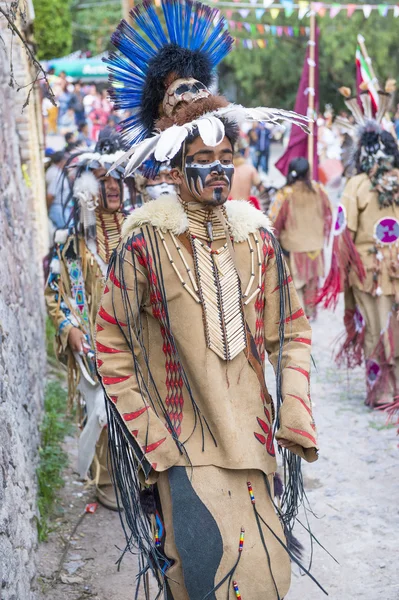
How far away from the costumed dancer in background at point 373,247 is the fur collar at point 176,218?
12.1 feet

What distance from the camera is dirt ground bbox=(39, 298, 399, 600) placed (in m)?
4.53

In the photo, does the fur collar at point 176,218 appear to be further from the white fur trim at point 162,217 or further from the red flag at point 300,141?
the red flag at point 300,141

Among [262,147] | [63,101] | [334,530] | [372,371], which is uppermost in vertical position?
[63,101]

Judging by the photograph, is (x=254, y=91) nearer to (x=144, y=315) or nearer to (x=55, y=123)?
(x=55, y=123)

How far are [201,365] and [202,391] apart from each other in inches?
3.7

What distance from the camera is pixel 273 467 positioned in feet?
10.9

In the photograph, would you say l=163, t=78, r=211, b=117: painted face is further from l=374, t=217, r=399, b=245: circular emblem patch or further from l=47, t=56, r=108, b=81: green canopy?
l=47, t=56, r=108, b=81: green canopy

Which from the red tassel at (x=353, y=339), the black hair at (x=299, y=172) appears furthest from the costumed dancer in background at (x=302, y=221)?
the red tassel at (x=353, y=339)

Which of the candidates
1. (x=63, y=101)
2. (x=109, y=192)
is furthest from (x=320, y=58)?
(x=109, y=192)

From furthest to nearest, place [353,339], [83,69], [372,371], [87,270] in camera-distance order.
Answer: [83,69] < [353,339] < [372,371] < [87,270]

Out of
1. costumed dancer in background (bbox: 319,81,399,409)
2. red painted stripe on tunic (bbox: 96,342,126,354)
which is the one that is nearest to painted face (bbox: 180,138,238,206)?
red painted stripe on tunic (bbox: 96,342,126,354)

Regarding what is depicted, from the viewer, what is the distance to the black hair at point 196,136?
11.0 feet

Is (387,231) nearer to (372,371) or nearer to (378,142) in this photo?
(378,142)

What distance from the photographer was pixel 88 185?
540 centimetres
